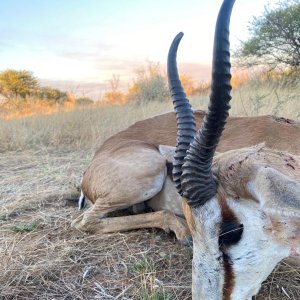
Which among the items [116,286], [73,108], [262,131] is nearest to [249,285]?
[116,286]

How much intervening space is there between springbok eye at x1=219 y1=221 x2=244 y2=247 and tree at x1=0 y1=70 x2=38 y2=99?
2524cm

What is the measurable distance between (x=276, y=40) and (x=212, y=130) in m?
16.2

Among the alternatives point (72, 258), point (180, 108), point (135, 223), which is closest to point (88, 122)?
point (135, 223)

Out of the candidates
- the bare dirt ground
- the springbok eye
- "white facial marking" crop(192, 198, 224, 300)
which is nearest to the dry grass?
the bare dirt ground

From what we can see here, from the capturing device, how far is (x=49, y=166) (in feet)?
25.2

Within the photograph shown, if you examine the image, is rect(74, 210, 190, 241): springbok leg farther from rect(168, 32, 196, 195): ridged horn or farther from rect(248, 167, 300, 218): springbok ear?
rect(248, 167, 300, 218): springbok ear

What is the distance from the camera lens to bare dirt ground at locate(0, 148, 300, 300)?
9.89 feet

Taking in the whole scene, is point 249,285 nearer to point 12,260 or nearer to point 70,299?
point 70,299

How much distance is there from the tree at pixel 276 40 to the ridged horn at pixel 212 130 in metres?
14.8

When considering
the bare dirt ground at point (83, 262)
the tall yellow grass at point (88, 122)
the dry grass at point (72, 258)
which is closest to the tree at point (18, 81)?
the tall yellow grass at point (88, 122)

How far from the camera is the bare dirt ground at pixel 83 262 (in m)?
3.01

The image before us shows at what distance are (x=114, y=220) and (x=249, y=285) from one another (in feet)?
6.83

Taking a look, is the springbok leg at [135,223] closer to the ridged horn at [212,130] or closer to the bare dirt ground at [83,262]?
the bare dirt ground at [83,262]

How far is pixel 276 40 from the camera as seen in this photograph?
17.0m
